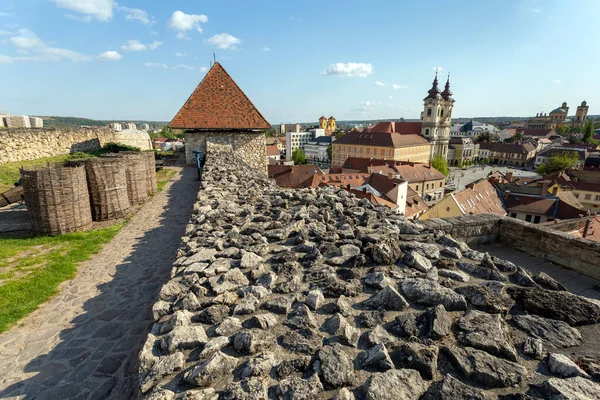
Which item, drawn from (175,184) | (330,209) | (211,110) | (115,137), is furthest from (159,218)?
(115,137)

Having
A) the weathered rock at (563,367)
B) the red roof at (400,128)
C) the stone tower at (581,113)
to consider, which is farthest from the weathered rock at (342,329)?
the stone tower at (581,113)

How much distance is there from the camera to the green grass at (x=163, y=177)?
1100 centimetres

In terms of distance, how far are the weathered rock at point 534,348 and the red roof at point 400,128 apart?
211ft

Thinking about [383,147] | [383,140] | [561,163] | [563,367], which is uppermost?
[383,140]

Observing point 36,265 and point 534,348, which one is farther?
point 36,265

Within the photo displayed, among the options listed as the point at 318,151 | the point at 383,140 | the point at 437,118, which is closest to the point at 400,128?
the point at 437,118

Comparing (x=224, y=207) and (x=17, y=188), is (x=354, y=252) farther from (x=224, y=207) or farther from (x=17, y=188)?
(x=17, y=188)

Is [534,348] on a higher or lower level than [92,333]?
higher

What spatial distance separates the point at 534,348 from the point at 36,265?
6670 millimetres

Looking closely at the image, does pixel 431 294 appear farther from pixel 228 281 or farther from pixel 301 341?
pixel 228 281

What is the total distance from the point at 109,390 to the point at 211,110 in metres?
13.8

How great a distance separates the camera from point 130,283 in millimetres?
4594

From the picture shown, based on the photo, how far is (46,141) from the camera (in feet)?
55.1

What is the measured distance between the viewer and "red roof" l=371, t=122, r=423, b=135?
63.2 m
